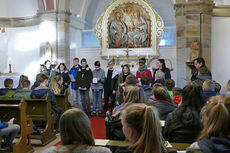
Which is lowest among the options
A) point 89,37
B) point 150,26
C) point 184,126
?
point 184,126

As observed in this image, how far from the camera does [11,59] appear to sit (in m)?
12.4

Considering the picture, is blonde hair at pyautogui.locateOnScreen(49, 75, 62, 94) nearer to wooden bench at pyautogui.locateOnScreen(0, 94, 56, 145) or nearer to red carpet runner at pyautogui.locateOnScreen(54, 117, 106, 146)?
red carpet runner at pyautogui.locateOnScreen(54, 117, 106, 146)

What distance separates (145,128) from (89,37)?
11924 mm

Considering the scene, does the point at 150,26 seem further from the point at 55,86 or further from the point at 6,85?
the point at 6,85

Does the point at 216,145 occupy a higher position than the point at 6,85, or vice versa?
the point at 6,85

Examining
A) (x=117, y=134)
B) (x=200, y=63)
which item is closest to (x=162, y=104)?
(x=117, y=134)

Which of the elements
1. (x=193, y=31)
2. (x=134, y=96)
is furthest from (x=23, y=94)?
(x=193, y=31)

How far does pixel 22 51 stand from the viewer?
1220 centimetres

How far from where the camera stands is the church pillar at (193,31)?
9305mm

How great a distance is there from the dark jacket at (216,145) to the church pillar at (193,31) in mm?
7637

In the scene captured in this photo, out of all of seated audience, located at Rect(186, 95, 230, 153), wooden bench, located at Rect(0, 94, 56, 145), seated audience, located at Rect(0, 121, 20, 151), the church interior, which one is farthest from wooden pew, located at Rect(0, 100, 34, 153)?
the church interior

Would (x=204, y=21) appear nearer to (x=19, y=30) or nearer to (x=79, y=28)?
(x=79, y=28)

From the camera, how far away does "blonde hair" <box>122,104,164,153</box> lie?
167 centimetres

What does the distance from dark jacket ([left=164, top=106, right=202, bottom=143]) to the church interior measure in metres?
6.85
